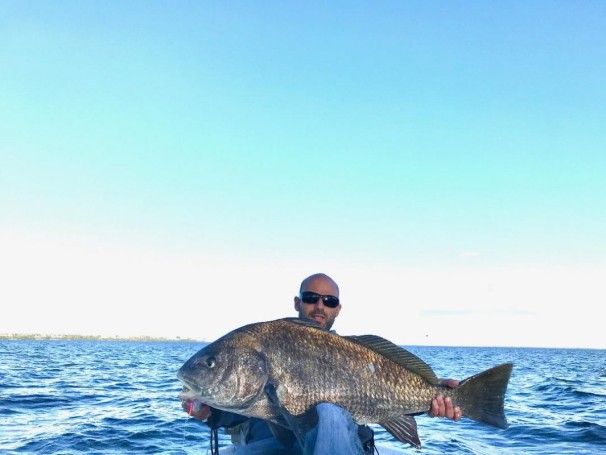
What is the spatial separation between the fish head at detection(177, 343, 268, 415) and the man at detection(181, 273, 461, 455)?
1.12 feet

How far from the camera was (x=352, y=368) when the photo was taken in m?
5.08

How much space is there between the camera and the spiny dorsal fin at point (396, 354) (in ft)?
17.6

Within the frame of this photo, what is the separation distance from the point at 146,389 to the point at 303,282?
18.6 metres

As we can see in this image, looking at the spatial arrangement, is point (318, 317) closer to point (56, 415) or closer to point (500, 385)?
point (500, 385)

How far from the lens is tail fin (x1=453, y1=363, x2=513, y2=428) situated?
521 centimetres

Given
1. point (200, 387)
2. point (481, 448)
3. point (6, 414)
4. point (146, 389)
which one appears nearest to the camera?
point (200, 387)

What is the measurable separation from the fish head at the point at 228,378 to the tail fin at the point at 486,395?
6.45 feet

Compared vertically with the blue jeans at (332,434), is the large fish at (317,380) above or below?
above

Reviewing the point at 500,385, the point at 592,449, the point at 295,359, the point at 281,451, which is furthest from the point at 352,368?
the point at 592,449

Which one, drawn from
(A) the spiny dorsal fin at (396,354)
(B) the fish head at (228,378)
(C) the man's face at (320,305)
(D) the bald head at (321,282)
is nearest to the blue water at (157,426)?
(C) the man's face at (320,305)

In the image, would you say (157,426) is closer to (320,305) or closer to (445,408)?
(320,305)

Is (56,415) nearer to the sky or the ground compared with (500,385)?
nearer to the ground

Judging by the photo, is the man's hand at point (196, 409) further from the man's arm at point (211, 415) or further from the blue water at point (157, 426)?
the blue water at point (157, 426)

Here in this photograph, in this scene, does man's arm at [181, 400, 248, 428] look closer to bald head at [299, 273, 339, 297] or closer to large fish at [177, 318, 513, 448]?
large fish at [177, 318, 513, 448]
